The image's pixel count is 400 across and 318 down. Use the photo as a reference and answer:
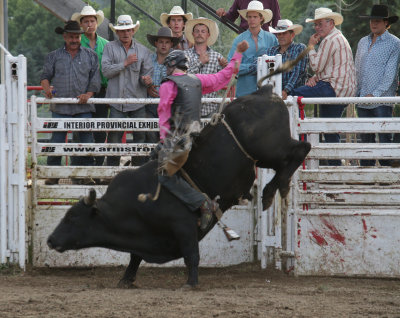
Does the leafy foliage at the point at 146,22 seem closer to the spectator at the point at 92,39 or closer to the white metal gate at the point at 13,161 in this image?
the spectator at the point at 92,39

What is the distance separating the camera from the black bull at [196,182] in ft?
22.5

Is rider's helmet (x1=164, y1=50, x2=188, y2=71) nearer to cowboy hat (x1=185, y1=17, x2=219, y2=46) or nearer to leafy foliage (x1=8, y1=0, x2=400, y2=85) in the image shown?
cowboy hat (x1=185, y1=17, x2=219, y2=46)

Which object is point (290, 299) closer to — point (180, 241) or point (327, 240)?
point (180, 241)

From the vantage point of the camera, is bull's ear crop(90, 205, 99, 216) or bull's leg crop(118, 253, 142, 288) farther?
bull's leg crop(118, 253, 142, 288)

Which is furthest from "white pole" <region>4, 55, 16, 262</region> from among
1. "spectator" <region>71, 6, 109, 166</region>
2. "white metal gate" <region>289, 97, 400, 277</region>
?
"white metal gate" <region>289, 97, 400, 277</region>

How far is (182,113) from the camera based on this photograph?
7.05 metres

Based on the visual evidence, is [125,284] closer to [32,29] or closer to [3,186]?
[3,186]

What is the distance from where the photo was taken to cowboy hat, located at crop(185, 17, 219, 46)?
914 centimetres

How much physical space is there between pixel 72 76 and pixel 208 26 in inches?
68.0

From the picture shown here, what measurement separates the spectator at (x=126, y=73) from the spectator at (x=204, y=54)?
54 cm

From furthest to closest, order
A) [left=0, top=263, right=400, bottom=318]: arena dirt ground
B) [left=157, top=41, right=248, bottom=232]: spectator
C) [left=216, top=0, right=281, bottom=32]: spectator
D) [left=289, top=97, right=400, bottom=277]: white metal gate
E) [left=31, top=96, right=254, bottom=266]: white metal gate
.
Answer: [left=216, top=0, right=281, bottom=32]: spectator
[left=31, top=96, right=254, bottom=266]: white metal gate
[left=289, top=97, right=400, bottom=277]: white metal gate
[left=157, top=41, right=248, bottom=232]: spectator
[left=0, top=263, right=400, bottom=318]: arena dirt ground

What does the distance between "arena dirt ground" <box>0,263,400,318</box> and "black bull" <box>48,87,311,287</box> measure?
435 millimetres

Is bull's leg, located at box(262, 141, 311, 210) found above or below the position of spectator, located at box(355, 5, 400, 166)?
below

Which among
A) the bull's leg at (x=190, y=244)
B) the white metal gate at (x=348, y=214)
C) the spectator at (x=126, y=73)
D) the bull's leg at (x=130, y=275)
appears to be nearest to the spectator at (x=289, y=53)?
the white metal gate at (x=348, y=214)
